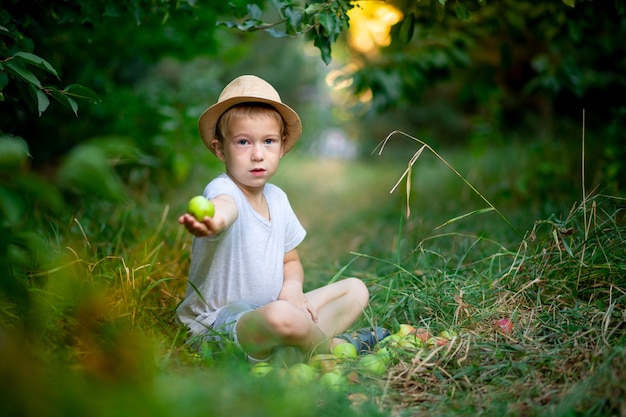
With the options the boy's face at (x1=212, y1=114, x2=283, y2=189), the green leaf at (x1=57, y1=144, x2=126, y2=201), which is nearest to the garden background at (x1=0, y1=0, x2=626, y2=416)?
the green leaf at (x1=57, y1=144, x2=126, y2=201)

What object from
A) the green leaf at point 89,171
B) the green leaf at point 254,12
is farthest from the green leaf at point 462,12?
the green leaf at point 89,171

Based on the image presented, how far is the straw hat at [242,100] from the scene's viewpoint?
201cm

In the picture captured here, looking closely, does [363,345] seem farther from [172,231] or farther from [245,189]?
[172,231]

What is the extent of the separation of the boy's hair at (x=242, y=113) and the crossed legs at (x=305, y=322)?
68cm

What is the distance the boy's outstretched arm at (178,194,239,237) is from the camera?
1.62 metres

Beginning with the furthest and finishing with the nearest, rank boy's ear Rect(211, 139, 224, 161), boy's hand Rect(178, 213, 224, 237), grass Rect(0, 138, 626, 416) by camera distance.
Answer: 1. boy's ear Rect(211, 139, 224, 161)
2. boy's hand Rect(178, 213, 224, 237)
3. grass Rect(0, 138, 626, 416)

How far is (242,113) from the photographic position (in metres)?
2.06

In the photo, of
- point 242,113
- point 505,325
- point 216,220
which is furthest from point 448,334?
point 242,113

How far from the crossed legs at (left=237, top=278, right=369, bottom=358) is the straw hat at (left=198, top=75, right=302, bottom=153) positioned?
0.66 meters

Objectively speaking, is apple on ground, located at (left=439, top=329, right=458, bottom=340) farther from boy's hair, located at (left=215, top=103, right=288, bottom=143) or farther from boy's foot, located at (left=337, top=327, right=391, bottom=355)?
boy's hair, located at (left=215, top=103, right=288, bottom=143)

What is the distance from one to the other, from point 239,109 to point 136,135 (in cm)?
288

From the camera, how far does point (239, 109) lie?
6.79ft

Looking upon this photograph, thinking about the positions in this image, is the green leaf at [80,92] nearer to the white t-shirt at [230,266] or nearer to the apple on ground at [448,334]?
the white t-shirt at [230,266]

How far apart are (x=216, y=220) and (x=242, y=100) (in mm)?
545
